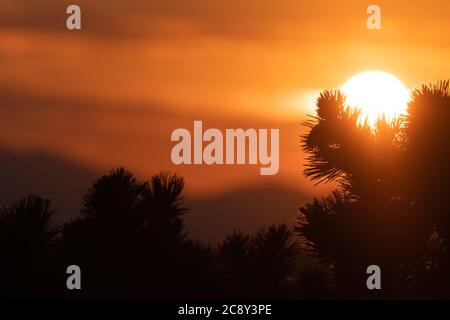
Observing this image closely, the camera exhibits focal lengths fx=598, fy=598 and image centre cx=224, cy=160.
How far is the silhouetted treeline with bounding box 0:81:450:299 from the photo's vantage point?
3.00 m

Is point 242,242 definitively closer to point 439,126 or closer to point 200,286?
point 200,286

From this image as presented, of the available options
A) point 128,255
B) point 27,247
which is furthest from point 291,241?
point 27,247

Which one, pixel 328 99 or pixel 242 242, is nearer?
pixel 242 242

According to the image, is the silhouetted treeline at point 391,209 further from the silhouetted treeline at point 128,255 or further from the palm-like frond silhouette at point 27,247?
the palm-like frond silhouette at point 27,247

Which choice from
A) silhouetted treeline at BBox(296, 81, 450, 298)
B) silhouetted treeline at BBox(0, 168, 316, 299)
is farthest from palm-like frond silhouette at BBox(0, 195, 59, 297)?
silhouetted treeline at BBox(296, 81, 450, 298)

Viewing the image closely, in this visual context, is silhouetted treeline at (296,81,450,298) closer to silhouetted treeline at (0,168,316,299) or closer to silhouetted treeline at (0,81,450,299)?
silhouetted treeline at (0,81,450,299)

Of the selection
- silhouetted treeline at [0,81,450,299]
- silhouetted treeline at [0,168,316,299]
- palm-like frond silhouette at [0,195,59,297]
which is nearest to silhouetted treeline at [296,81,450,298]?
silhouetted treeline at [0,81,450,299]

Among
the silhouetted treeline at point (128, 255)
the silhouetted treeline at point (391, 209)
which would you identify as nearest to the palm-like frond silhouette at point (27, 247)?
the silhouetted treeline at point (128, 255)

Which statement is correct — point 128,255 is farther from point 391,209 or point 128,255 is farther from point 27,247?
point 391,209

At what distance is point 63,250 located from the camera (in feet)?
10.6

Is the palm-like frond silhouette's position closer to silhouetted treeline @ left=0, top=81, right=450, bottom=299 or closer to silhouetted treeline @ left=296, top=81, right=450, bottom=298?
silhouetted treeline @ left=0, top=81, right=450, bottom=299
